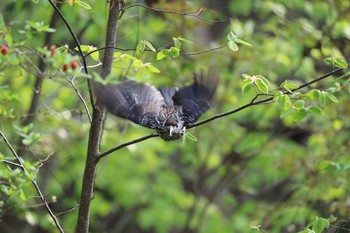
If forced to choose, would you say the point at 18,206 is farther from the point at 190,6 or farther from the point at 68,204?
the point at 68,204

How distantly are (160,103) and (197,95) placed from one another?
0.23 m

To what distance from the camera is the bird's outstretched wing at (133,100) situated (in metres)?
2.52

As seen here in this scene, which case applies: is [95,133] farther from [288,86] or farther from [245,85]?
[288,86]

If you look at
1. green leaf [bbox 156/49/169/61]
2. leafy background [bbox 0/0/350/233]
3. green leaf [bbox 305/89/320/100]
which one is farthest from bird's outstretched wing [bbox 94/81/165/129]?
green leaf [bbox 305/89/320/100]

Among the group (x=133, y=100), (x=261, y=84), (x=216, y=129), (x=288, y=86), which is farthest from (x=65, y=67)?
(x=216, y=129)

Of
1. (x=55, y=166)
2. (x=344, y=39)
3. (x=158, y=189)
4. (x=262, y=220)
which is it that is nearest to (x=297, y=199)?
(x=262, y=220)

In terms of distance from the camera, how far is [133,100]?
273cm

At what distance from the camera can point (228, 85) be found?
221 inches

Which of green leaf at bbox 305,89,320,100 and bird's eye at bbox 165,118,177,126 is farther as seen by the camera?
bird's eye at bbox 165,118,177,126

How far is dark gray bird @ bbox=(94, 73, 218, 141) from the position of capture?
258 cm

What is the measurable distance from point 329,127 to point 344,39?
98cm

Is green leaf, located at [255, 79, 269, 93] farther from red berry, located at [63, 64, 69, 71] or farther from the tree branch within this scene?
red berry, located at [63, 64, 69, 71]

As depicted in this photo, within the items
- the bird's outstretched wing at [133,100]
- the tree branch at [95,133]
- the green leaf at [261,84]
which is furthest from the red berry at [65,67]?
the green leaf at [261,84]

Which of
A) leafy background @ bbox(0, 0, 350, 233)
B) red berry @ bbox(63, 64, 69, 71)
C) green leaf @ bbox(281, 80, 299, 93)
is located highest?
red berry @ bbox(63, 64, 69, 71)
